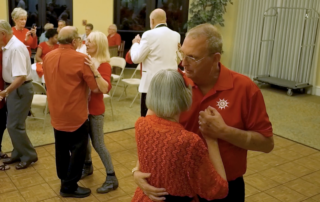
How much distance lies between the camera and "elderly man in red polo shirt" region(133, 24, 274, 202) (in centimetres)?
172

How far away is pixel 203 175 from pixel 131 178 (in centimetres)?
241

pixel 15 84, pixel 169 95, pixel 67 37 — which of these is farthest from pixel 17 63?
pixel 169 95

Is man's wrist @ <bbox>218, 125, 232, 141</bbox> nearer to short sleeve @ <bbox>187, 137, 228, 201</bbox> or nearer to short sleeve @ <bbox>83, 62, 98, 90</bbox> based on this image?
short sleeve @ <bbox>187, 137, 228, 201</bbox>

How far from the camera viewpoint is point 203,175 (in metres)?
1.63

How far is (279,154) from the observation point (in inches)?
189

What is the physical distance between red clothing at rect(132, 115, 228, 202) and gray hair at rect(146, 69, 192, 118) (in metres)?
0.06

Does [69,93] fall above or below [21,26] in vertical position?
below

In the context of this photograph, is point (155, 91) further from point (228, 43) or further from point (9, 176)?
point (228, 43)

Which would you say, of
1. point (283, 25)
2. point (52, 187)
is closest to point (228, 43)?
point (283, 25)

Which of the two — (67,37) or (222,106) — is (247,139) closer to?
(222,106)

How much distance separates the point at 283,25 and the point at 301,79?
1407 mm

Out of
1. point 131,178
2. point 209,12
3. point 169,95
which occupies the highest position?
point 209,12

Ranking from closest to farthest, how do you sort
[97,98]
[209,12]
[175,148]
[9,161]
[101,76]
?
[175,148]
[101,76]
[97,98]
[9,161]
[209,12]

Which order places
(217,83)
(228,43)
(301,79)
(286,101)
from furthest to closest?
(228,43) → (301,79) → (286,101) → (217,83)
